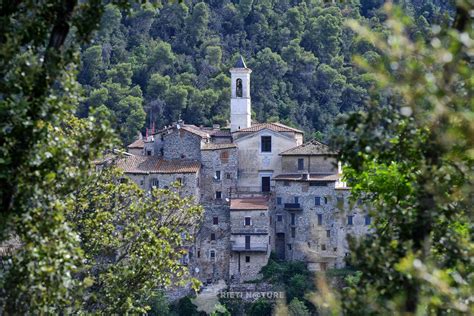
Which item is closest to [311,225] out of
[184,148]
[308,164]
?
[308,164]

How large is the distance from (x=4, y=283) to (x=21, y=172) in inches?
50.8

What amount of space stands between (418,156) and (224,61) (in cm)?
9774

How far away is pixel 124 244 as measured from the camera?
2333 cm

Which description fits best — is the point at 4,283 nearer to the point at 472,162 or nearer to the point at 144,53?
the point at 472,162

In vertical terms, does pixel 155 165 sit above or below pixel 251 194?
above

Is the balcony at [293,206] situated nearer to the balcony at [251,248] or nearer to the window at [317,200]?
the window at [317,200]

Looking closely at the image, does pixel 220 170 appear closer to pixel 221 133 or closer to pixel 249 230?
pixel 249 230

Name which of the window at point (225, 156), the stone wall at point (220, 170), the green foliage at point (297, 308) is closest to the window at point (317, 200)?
the stone wall at point (220, 170)

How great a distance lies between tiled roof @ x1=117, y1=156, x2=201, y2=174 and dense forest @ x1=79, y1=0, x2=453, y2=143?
23.6 m

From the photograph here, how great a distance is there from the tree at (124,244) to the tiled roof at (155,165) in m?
33.8

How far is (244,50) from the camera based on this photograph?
11156 centimetres

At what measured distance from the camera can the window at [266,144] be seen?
209 ft

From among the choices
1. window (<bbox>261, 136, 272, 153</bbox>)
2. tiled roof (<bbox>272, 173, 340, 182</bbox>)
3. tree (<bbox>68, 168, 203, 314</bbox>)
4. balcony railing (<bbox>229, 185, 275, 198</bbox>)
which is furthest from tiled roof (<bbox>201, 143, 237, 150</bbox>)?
tree (<bbox>68, 168, 203, 314</bbox>)

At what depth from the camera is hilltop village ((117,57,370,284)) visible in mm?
60312
